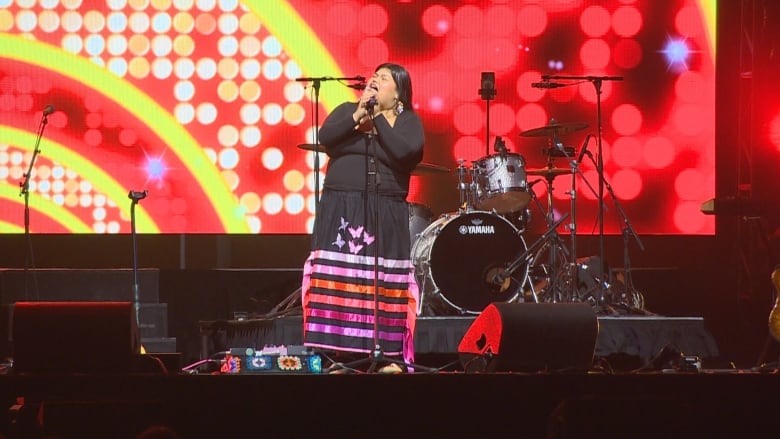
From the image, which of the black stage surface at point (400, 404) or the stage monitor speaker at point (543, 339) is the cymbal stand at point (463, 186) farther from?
the black stage surface at point (400, 404)

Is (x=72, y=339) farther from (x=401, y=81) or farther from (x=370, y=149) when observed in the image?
(x=401, y=81)

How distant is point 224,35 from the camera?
289 inches

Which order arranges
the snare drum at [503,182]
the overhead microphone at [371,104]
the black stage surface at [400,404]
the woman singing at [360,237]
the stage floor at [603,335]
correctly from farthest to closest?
the snare drum at [503,182] → the stage floor at [603,335] → the woman singing at [360,237] → the overhead microphone at [371,104] → the black stage surface at [400,404]

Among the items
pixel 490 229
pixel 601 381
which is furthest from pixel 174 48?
pixel 601 381

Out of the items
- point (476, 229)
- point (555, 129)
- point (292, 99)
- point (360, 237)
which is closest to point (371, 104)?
point (360, 237)

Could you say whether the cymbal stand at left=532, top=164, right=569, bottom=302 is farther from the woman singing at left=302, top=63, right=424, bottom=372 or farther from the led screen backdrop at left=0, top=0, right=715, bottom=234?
the woman singing at left=302, top=63, right=424, bottom=372

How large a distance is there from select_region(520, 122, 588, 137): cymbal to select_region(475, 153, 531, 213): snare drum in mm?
246

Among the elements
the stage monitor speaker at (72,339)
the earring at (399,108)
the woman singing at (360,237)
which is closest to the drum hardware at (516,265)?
the woman singing at (360,237)

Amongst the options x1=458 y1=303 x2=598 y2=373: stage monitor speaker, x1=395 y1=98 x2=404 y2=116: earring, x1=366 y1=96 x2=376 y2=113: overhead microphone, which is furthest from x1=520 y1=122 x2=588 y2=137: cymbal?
x1=458 y1=303 x2=598 y2=373: stage monitor speaker

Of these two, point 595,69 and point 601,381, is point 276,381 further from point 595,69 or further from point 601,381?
point 595,69

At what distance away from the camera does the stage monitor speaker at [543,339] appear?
2.80m

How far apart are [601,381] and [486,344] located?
1.88 feet

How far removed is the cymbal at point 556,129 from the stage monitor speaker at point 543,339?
392 centimetres

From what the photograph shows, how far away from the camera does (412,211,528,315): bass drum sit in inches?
249
